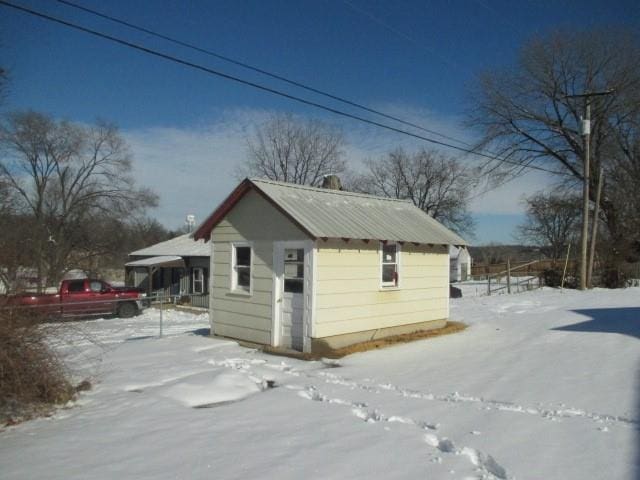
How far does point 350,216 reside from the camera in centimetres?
1267

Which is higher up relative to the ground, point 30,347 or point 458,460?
point 30,347

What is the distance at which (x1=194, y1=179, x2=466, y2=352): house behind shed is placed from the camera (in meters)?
11.2

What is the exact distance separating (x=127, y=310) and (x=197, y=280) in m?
6.85

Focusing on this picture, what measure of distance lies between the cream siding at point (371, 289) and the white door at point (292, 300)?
1.66 ft

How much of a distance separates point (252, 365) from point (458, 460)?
5.60 meters

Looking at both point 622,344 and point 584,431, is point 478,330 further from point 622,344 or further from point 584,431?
point 584,431

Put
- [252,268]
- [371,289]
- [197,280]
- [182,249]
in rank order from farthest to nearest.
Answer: [182,249] < [197,280] < [371,289] < [252,268]

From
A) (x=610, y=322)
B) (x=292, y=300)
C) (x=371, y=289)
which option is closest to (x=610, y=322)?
(x=610, y=322)

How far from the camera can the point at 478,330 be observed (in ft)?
45.0

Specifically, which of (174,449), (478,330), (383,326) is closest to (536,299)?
(478,330)

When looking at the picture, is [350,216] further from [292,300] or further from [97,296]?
[97,296]

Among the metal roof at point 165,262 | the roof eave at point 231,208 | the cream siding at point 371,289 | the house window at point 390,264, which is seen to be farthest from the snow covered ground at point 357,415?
the metal roof at point 165,262

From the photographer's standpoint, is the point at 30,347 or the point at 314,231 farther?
the point at 314,231

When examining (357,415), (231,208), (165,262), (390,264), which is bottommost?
(357,415)
